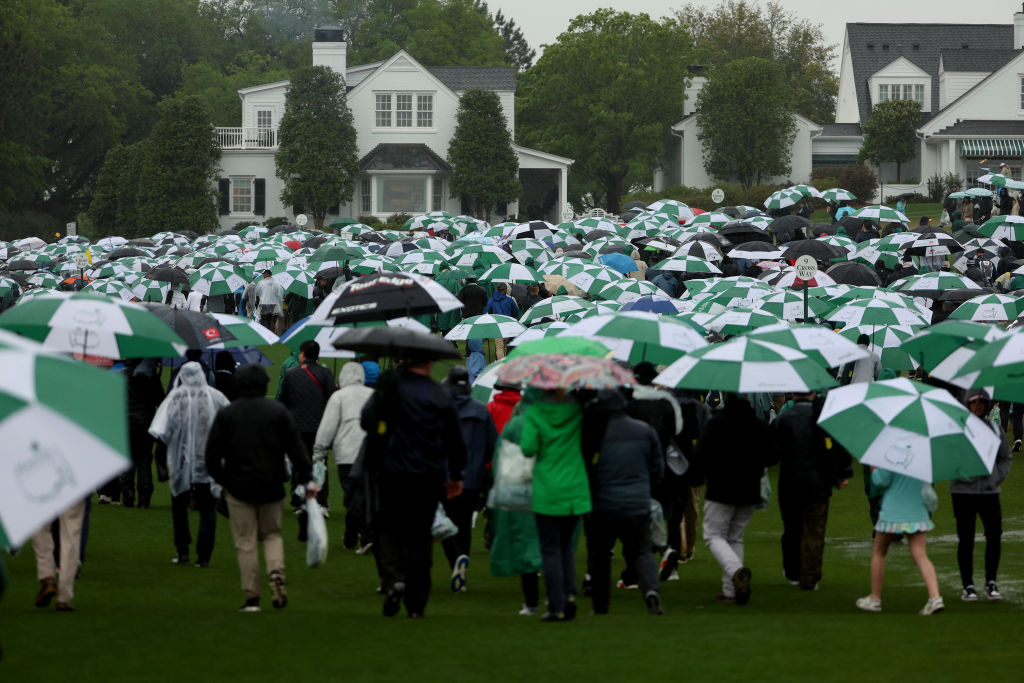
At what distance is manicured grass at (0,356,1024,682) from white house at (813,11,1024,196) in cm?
5651

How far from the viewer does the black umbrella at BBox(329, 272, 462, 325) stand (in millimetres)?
13672

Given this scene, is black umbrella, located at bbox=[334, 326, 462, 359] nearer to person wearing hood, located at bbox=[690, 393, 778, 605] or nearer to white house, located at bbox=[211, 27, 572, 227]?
person wearing hood, located at bbox=[690, 393, 778, 605]

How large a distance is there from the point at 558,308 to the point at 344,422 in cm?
697

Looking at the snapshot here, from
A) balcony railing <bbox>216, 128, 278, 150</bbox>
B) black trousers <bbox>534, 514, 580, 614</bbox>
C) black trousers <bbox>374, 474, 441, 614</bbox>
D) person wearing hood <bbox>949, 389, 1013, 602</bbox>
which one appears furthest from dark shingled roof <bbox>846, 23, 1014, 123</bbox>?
black trousers <bbox>374, 474, 441, 614</bbox>

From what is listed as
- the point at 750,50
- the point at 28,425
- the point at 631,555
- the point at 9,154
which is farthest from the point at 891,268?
the point at 750,50

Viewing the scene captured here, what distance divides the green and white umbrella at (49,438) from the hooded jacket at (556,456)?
4072mm

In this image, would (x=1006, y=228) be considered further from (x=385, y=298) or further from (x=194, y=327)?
(x=194, y=327)

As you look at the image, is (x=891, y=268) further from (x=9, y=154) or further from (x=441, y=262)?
(x=9, y=154)

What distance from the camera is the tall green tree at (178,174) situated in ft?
210

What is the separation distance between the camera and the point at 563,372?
9.16 metres

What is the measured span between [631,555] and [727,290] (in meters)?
11.7

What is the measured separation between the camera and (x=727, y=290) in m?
21.3

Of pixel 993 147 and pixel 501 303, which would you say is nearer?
pixel 501 303

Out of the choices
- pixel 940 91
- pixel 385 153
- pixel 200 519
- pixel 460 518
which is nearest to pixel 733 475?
pixel 460 518
